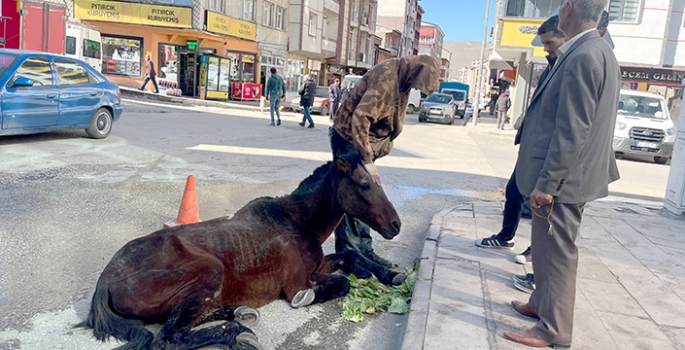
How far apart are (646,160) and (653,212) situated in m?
11.0

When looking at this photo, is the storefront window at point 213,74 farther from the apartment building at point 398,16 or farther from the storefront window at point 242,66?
the apartment building at point 398,16

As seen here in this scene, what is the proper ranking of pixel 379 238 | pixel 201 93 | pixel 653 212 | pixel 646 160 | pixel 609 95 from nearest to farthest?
pixel 609 95 → pixel 379 238 → pixel 653 212 → pixel 646 160 → pixel 201 93

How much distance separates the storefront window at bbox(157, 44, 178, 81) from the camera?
91.8 ft

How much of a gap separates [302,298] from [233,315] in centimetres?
49

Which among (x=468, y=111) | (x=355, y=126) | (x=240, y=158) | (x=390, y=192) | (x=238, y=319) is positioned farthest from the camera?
(x=468, y=111)

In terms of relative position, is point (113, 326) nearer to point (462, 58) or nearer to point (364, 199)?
point (364, 199)

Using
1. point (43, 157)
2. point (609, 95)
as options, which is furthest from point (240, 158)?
point (609, 95)

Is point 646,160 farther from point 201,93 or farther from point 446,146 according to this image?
point 201,93

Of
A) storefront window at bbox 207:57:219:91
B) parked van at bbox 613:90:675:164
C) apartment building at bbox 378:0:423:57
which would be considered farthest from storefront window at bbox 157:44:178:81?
apartment building at bbox 378:0:423:57

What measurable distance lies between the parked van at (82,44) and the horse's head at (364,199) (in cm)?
1757

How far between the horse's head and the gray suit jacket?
0.87m

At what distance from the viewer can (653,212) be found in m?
7.32

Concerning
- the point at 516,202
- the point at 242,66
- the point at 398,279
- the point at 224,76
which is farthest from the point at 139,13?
the point at 398,279

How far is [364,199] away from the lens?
342cm
